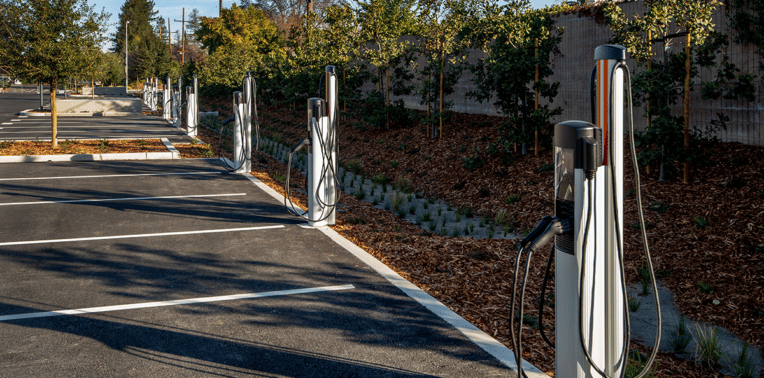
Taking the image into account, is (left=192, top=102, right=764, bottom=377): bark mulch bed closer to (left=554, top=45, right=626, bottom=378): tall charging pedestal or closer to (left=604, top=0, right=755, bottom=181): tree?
(left=604, top=0, right=755, bottom=181): tree

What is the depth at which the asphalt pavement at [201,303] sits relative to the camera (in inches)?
151

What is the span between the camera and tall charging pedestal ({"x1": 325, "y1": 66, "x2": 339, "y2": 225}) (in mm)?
7490

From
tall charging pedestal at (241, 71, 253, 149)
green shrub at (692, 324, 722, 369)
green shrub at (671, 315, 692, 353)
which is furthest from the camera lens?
tall charging pedestal at (241, 71, 253, 149)

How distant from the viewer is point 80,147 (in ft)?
52.3

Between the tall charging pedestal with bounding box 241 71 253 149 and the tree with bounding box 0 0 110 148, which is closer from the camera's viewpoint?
the tall charging pedestal with bounding box 241 71 253 149

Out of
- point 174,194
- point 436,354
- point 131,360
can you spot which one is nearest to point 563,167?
point 436,354

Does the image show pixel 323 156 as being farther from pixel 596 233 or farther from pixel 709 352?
pixel 596 233

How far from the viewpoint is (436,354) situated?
3.96m

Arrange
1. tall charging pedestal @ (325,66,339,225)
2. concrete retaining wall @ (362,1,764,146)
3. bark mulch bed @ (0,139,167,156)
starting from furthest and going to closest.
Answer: bark mulch bed @ (0,139,167,156) → concrete retaining wall @ (362,1,764,146) → tall charging pedestal @ (325,66,339,225)

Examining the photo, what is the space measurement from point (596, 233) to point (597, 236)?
1cm

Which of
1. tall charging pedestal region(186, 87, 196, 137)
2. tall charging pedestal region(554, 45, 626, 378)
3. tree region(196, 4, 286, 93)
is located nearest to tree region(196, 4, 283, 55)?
tree region(196, 4, 286, 93)

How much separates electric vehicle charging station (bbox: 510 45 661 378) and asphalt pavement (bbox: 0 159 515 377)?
0.96 m

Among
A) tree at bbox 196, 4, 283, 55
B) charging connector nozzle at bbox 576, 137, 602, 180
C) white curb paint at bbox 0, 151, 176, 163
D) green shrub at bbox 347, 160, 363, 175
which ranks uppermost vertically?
tree at bbox 196, 4, 283, 55

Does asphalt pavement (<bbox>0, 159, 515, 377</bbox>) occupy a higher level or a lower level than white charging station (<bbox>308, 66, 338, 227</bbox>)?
lower
